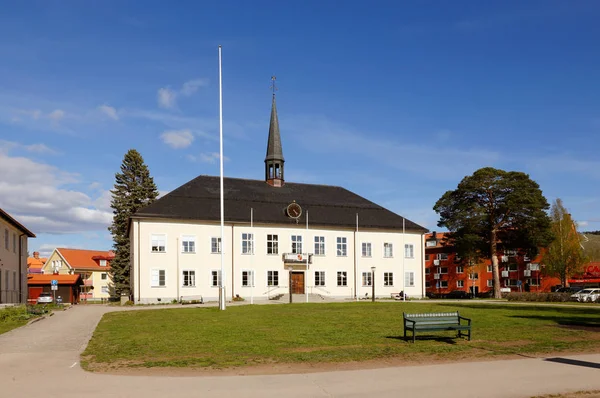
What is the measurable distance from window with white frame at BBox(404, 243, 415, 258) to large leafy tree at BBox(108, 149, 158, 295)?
1179 inches

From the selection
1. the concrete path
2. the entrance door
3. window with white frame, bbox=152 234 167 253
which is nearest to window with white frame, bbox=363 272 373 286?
the entrance door

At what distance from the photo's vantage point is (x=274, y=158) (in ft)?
196

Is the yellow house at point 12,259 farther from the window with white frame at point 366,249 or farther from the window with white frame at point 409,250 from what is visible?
the window with white frame at point 409,250

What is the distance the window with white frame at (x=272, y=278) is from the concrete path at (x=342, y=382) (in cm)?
4002

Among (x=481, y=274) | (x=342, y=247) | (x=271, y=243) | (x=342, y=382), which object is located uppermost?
(x=271, y=243)

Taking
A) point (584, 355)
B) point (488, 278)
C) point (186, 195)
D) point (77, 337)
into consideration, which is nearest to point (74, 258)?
point (186, 195)

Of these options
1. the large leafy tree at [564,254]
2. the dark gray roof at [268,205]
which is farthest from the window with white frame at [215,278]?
the large leafy tree at [564,254]

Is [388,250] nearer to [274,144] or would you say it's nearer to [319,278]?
[319,278]

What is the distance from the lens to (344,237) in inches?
2221

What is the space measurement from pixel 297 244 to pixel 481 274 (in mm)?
49741

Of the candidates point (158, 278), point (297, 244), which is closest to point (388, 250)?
point (297, 244)

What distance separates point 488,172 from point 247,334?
49.1 m

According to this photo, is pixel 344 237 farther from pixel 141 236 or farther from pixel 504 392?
pixel 504 392

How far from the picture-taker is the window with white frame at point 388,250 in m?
57.9
